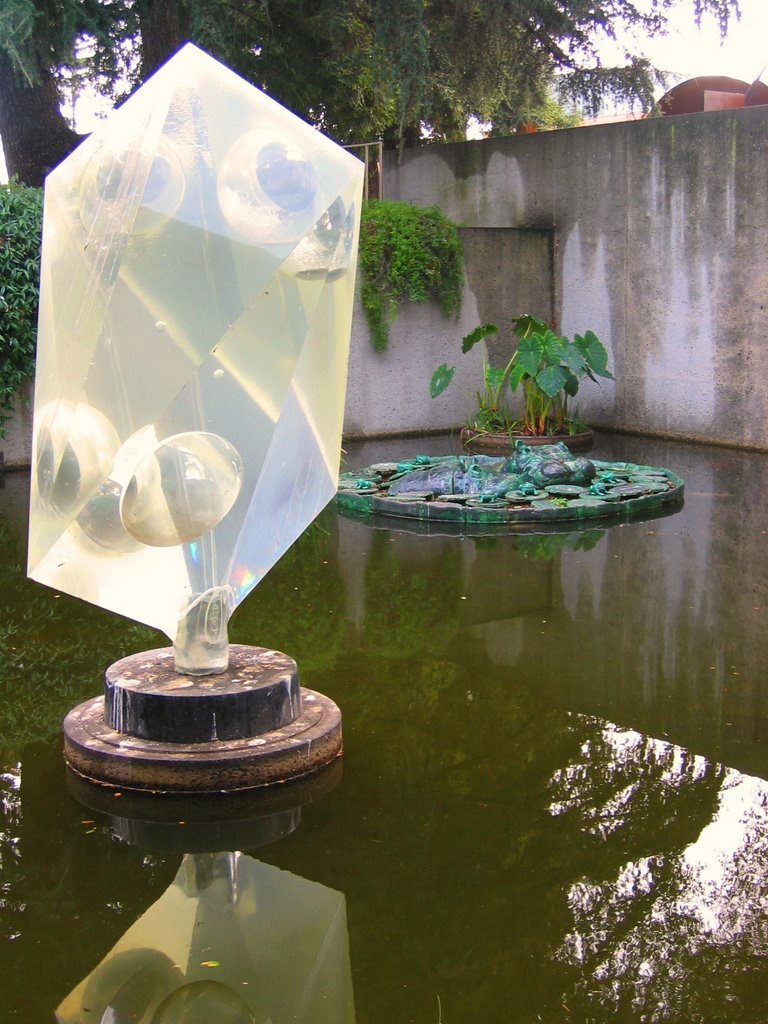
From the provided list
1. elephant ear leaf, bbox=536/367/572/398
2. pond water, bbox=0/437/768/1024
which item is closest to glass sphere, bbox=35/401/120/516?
pond water, bbox=0/437/768/1024

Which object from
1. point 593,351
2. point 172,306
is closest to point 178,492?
point 172,306

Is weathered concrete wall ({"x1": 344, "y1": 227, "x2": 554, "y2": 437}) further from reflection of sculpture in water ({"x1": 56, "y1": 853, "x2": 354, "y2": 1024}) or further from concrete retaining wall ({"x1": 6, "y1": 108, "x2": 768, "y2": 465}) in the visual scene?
reflection of sculpture in water ({"x1": 56, "y1": 853, "x2": 354, "y2": 1024})

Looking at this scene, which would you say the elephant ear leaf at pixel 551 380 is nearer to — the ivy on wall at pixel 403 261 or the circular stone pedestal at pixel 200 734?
the ivy on wall at pixel 403 261

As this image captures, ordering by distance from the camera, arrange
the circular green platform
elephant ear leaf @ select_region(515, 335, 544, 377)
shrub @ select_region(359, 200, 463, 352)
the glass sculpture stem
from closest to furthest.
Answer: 1. the glass sculpture stem
2. the circular green platform
3. elephant ear leaf @ select_region(515, 335, 544, 377)
4. shrub @ select_region(359, 200, 463, 352)

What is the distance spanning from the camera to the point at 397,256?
11.6 meters

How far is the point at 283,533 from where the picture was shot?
416 cm

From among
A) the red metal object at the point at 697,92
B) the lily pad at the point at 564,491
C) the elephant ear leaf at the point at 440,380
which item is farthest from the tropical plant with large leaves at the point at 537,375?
the red metal object at the point at 697,92

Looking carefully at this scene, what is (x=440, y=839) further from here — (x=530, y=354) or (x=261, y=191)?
(x=530, y=354)

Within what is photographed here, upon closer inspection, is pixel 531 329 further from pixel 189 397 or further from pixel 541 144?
pixel 189 397

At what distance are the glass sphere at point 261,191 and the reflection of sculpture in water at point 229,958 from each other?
1849mm

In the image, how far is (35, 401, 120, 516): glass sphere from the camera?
3.69m

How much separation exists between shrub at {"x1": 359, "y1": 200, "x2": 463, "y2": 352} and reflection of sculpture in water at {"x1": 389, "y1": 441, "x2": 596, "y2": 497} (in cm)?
295

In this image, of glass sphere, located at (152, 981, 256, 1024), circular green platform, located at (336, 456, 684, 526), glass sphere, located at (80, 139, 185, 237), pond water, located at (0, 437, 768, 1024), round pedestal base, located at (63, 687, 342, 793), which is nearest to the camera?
glass sphere, located at (152, 981, 256, 1024)

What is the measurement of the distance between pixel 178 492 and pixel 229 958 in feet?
4.50
